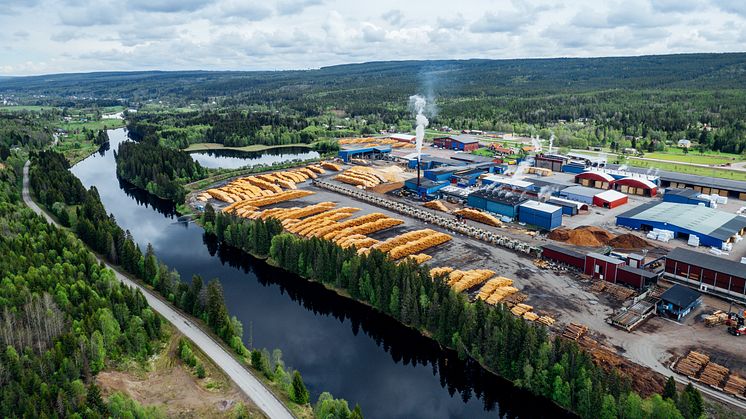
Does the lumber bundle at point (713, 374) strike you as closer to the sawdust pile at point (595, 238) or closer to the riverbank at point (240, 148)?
the sawdust pile at point (595, 238)

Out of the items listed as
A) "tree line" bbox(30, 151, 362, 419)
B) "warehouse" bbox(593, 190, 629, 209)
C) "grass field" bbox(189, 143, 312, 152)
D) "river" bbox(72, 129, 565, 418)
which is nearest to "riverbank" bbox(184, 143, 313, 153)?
"grass field" bbox(189, 143, 312, 152)

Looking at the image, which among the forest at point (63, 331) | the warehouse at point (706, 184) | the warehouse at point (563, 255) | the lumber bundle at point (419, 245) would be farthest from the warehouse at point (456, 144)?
the forest at point (63, 331)

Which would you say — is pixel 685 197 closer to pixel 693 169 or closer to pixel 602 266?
pixel 693 169


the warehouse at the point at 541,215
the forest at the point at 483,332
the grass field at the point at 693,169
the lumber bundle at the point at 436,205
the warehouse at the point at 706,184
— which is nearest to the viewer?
the forest at the point at 483,332

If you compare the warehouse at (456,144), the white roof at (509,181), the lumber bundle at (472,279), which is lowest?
the lumber bundle at (472,279)

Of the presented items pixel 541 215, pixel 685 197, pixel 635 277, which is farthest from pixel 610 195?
pixel 635 277

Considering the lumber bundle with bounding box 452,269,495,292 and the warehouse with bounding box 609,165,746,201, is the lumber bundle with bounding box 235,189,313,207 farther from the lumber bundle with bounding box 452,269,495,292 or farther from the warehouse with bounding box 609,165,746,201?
the warehouse with bounding box 609,165,746,201
